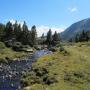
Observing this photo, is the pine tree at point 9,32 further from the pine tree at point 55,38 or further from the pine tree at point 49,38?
the pine tree at point 55,38

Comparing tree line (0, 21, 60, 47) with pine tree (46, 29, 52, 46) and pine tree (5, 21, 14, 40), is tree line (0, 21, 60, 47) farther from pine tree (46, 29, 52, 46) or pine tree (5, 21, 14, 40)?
pine tree (46, 29, 52, 46)

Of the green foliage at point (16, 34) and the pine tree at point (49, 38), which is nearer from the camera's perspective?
the green foliage at point (16, 34)

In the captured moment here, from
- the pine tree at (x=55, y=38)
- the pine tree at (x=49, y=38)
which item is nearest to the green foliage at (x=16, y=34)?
the pine tree at (x=49, y=38)

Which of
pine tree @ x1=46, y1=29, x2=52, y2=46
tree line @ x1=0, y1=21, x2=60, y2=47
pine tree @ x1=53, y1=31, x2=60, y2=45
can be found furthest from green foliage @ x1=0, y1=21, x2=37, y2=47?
pine tree @ x1=53, y1=31, x2=60, y2=45

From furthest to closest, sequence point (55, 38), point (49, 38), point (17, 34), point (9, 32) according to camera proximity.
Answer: point (49, 38) → point (55, 38) → point (17, 34) → point (9, 32)

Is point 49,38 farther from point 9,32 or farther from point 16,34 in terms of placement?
point 9,32

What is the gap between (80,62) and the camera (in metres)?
55.5

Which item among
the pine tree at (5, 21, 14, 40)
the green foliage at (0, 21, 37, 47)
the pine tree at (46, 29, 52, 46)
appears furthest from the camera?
the pine tree at (46, 29, 52, 46)

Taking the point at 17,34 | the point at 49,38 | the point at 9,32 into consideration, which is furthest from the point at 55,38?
the point at 9,32

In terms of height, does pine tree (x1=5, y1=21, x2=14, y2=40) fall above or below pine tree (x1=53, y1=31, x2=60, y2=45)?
above

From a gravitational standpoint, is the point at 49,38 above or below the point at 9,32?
below

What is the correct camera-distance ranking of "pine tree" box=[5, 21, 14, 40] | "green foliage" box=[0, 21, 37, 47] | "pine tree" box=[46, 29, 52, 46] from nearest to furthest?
"green foliage" box=[0, 21, 37, 47], "pine tree" box=[5, 21, 14, 40], "pine tree" box=[46, 29, 52, 46]

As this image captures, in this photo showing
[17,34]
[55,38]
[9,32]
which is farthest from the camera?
[55,38]

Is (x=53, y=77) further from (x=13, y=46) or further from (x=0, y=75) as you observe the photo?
(x=13, y=46)
